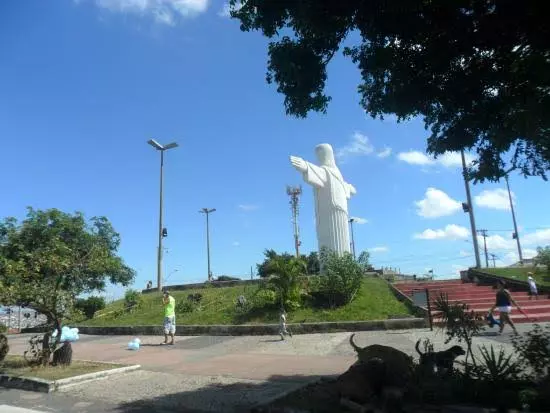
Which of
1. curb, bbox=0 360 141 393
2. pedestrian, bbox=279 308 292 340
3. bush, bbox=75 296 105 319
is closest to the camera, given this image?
curb, bbox=0 360 141 393

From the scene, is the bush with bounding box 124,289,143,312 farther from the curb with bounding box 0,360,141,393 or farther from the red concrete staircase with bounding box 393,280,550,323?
the curb with bounding box 0,360,141,393

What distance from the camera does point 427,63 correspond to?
670 centimetres

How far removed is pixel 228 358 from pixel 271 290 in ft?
21.5

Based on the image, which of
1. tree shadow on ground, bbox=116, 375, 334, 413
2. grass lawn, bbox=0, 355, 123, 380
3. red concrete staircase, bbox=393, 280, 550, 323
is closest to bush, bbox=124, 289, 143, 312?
grass lawn, bbox=0, 355, 123, 380

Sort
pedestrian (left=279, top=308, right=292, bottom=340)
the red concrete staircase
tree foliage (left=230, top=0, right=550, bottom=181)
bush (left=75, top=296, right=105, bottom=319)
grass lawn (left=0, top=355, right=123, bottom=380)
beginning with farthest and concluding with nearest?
bush (left=75, top=296, right=105, bottom=319), the red concrete staircase, pedestrian (left=279, top=308, right=292, bottom=340), grass lawn (left=0, top=355, right=123, bottom=380), tree foliage (left=230, top=0, right=550, bottom=181)

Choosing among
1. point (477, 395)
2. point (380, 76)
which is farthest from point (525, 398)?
point (380, 76)

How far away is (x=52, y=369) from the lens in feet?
33.5

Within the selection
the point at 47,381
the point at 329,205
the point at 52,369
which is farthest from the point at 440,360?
the point at 329,205

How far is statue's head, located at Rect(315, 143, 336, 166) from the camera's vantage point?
81.7 feet

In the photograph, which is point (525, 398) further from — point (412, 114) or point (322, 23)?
point (322, 23)

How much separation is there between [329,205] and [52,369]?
51.4ft

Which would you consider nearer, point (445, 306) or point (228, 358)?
point (445, 306)

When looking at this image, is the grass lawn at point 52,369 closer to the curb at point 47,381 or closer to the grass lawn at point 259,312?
the curb at point 47,381

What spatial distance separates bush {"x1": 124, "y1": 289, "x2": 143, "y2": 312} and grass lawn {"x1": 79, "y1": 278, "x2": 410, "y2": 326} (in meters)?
0.62
